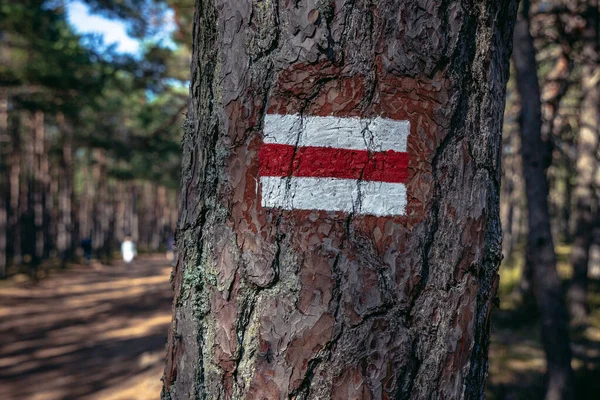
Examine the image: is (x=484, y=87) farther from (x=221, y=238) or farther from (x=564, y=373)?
(x=564, y=373)

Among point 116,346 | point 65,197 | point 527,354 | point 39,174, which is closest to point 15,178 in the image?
point 39,174

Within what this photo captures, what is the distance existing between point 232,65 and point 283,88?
0.13 metres

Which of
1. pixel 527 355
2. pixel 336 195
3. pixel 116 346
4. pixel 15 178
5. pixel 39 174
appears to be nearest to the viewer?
pixel 336 195

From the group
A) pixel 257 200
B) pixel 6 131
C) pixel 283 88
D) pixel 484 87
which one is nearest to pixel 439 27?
pixel 484 87

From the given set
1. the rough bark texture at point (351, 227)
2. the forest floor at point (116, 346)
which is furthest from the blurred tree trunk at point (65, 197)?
the rough bark texture at point (351, 227)

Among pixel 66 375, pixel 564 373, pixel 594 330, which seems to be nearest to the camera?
pixel 564 373

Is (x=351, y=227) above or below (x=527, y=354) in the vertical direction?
above

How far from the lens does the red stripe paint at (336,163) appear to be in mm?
1019

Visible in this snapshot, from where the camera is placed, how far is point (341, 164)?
3.34 ft

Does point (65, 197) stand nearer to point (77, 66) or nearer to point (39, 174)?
point (39, 174)

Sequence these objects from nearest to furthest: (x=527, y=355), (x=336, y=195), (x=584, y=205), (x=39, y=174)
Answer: (x=336, y=195)
(x=527, y=355)
(x=584, y=205)
(x=39, y=174)

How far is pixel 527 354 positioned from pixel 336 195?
815 cm

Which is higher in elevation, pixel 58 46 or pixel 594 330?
Result: pixel 58 46

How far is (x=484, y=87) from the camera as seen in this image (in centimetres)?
109
